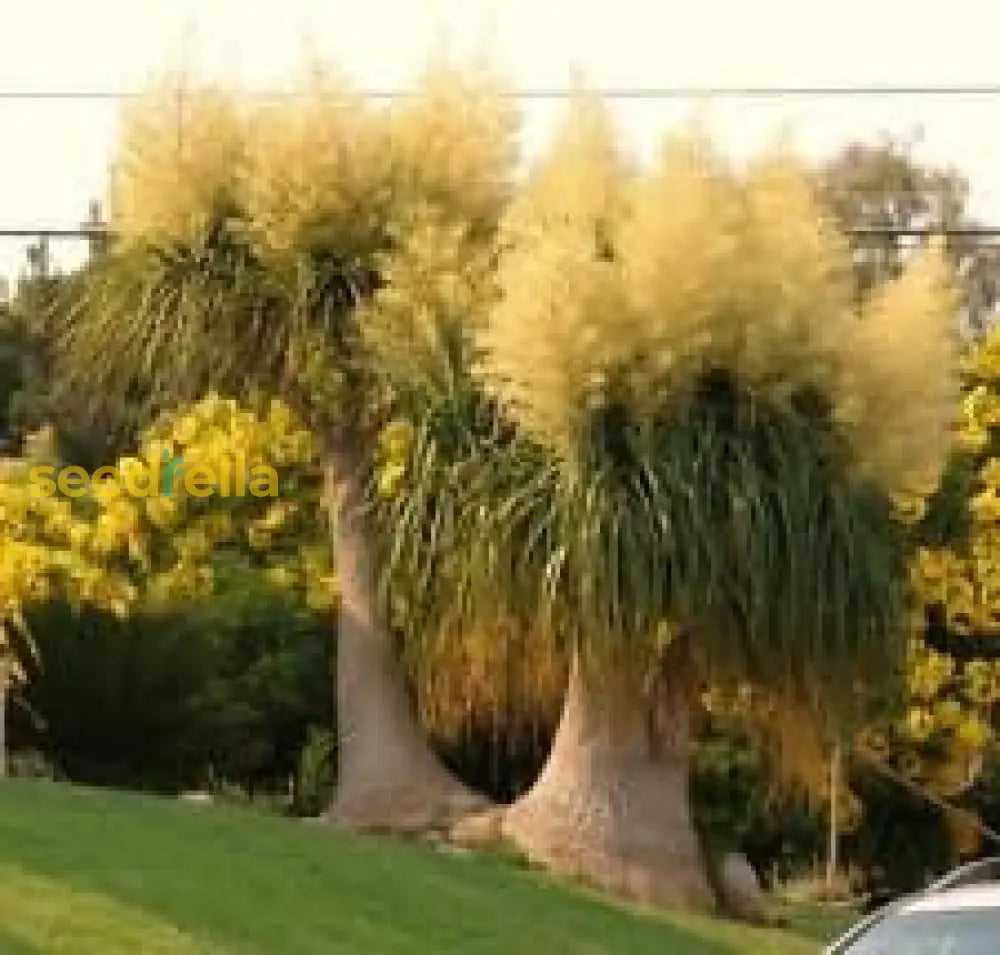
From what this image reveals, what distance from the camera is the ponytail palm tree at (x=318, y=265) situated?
2020 centimetres

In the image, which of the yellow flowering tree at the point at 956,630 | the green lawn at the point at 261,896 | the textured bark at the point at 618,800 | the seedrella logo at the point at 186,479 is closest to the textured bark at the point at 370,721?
the textured bark at the point at 618,800

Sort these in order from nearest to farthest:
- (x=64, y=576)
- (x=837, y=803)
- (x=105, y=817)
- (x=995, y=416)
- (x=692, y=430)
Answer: (x=105, y=817)
(x=692, y=430)
(x=64, y=576)
(x=837, y=803)
(x=995, y=416)

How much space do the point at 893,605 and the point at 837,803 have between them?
6987 mm

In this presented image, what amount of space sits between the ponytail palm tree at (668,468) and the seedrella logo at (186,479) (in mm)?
4971

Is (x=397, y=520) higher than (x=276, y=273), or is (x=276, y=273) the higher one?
(x=276, y=273)

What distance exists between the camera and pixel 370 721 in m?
20.8

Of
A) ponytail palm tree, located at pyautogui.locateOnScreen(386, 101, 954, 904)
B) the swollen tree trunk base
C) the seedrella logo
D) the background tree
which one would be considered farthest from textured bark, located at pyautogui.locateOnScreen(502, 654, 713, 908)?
the background tree

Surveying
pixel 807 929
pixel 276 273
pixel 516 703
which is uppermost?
pixel 276 273

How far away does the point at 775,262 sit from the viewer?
18859 millimetres

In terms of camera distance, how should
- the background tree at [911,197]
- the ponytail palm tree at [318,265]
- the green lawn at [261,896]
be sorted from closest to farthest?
the green lawn at [261,896] < the ponytail palm tree at [318,265] < the background tree at [911,197]

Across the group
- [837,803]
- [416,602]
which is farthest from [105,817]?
[837,803]

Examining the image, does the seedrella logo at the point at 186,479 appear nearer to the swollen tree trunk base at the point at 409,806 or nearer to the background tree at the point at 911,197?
the swollen tree trunk base at the point at 409,806

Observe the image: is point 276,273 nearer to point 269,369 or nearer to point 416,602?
point 269,369

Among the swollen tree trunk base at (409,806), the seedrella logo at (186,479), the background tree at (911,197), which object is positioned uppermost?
the background tree at (911,197)
